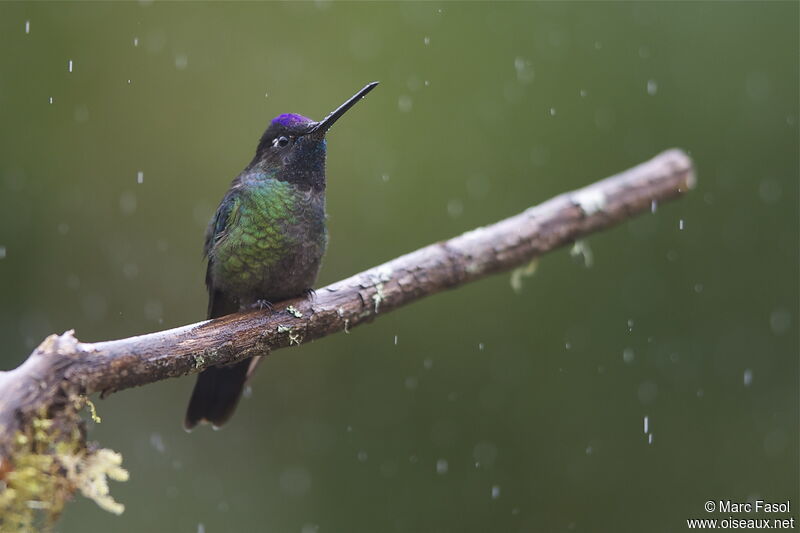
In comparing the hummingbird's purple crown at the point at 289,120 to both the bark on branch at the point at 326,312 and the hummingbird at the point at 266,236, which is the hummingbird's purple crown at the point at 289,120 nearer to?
the hummingbird at the point at 266,236

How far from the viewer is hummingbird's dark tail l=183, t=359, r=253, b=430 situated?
3199mm

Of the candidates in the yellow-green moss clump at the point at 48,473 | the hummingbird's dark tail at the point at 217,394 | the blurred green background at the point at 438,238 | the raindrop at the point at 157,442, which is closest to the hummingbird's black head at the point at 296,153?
the hummingbird's dark tail at the point at 217,394

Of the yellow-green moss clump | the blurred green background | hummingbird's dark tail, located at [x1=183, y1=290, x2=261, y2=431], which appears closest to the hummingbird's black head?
hummingbird's dark tail, located at [x1=183, y1=290, x2=261, y2=431]

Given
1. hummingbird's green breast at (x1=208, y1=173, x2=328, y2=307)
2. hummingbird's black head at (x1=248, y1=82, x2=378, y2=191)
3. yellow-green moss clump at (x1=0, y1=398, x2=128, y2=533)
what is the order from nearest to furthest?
yellow-green moss clump at (x1=0, y1=398, x2=128, y2=533) < hummingbird's green breast at (x1=208, y1=173, x2=328, y2=307) < hummingbird's black head at (x1=248, y1=82, x2=378, y2=191)

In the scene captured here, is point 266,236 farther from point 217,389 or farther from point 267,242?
point 217,389

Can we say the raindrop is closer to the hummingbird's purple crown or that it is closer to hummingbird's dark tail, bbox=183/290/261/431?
hummingbird's dark tail, bbox=183/290/261/431

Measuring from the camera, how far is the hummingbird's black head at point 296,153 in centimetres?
313

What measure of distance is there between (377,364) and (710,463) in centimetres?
198

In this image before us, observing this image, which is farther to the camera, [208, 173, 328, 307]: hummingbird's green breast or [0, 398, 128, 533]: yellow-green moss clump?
[208, 173, 328, 307]: hummingbird's green breast

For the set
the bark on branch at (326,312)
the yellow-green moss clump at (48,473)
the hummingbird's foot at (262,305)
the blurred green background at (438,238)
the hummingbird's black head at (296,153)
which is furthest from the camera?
the blurred green background at (438,238)

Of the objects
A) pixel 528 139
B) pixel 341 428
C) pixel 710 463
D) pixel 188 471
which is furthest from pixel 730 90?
pixel 188 471

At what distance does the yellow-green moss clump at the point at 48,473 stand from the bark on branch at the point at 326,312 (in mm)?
36

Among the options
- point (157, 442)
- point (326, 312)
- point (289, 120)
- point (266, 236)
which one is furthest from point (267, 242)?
point (157, 442)

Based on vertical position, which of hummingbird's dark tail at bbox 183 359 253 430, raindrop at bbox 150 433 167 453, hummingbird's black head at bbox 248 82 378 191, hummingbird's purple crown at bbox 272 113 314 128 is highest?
hummingbird's purple crown at bbox 272 113 314 128
